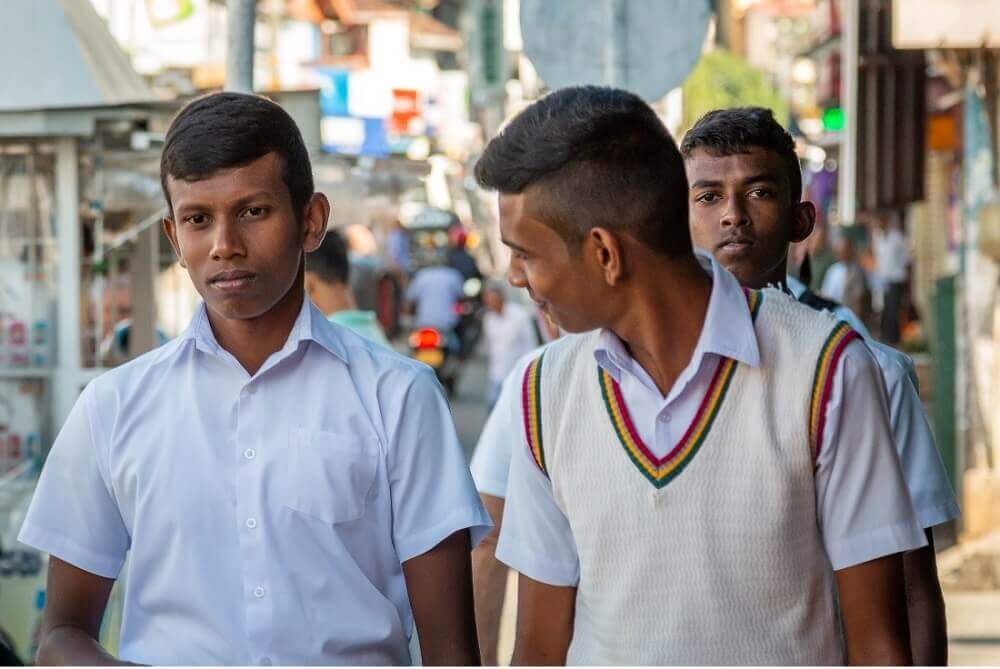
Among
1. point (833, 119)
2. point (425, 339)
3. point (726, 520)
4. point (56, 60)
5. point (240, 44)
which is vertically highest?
point (833, 119)

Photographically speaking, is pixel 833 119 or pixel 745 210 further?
pixel 833 119

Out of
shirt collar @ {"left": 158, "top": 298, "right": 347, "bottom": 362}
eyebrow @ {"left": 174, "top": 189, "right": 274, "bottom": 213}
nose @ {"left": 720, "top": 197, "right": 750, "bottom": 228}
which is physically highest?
eyebrow @ {"left": 174, "top": 189, "right": 274, "bottom": 213}

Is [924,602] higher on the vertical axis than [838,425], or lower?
lower

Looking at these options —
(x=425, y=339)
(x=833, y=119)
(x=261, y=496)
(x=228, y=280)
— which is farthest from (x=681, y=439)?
(x=833, y=119)

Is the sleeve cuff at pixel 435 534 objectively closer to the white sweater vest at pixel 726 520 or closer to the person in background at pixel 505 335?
the white sweater vest at pixel 726 520

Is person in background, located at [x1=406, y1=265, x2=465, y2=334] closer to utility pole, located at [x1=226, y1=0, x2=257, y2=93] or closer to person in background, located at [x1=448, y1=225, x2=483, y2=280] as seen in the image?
person in background, located at [x1=448, y1=225, x2=483, y2=280]

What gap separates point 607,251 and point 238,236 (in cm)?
72

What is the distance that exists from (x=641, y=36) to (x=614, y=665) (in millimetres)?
3288

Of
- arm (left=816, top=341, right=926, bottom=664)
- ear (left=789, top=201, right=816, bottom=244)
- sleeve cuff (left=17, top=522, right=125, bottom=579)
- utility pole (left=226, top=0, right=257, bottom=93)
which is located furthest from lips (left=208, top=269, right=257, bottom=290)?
utility pole (left=226, top=0, right=257, bottom=93)

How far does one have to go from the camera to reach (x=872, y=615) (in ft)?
9.09

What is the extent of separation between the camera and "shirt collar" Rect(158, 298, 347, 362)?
10.5 ft

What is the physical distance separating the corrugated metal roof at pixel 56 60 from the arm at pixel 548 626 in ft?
14.9

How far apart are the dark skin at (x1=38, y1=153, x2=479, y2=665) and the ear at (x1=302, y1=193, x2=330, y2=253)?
60mm

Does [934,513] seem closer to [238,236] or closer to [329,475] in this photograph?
[329,475]
